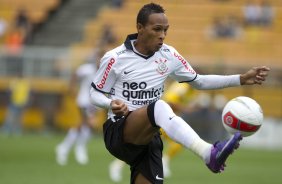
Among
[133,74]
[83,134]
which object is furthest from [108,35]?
[133,74]

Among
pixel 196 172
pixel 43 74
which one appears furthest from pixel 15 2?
pixel 196 172

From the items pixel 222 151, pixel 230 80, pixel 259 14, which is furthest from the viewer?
pixel 259 14

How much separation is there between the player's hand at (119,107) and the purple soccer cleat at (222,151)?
108cm

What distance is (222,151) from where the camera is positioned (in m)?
7.00

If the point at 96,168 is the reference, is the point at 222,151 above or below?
above

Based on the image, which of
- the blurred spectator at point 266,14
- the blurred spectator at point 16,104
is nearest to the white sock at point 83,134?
the blurred spectator at point 16,104

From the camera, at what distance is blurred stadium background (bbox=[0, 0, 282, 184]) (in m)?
25.2

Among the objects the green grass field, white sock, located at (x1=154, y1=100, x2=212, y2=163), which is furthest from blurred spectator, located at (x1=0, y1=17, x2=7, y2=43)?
white sock, located at (x1=154, y1=100, x2=212, y2=163)

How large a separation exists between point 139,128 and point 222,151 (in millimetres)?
1117

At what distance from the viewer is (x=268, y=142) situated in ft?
79.3

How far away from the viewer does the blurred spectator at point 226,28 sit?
90.2 ft

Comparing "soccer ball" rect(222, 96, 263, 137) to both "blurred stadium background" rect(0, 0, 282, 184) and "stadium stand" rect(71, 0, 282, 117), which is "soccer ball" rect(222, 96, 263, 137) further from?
"stadium stand" rect(71, 0, 282, 117)

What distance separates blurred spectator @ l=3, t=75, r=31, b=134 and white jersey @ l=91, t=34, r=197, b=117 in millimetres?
17550

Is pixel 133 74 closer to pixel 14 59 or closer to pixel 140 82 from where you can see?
pixel 140 82
